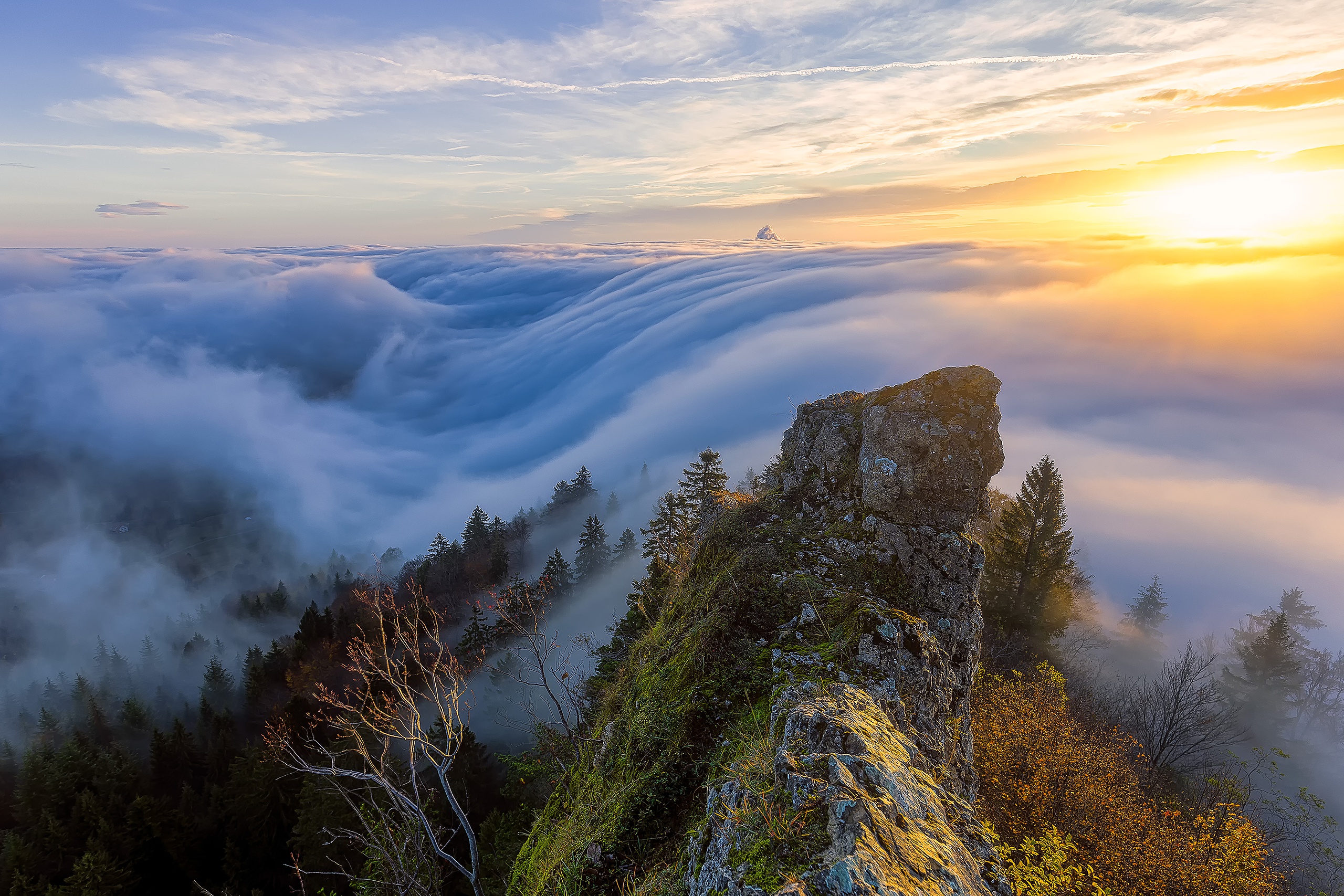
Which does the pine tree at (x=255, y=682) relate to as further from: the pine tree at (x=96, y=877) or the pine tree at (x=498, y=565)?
the pine tree at (x=96, y=877)

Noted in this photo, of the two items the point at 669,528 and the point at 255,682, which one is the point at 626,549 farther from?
the point at 669,528

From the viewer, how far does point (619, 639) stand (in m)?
28.5

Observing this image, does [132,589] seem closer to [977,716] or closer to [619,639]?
[619,639]

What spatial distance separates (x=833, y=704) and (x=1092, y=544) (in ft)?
585

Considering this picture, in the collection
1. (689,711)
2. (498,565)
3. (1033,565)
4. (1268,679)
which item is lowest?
(1268,679)

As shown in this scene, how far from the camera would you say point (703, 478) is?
1251 inches

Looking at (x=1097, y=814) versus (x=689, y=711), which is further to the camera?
(x=1097, y=814)

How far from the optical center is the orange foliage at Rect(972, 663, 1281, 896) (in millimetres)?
16562

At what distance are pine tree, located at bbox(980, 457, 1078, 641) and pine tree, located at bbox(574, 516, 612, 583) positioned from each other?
49550 mm

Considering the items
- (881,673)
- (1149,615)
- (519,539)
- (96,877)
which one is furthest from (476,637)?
(1149,615)

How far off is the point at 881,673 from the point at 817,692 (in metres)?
1.90

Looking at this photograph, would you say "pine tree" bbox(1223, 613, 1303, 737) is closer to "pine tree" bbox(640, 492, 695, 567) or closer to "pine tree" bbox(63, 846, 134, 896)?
"pine tree" bbox(640, 492, 695, 567)

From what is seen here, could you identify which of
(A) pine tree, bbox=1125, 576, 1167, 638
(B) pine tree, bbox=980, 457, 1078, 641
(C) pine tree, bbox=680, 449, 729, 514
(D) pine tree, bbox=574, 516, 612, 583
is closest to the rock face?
(C) pine tree, bbox=680, 449, 729, 514

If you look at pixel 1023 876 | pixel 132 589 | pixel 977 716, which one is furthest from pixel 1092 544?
pixel 132 589
